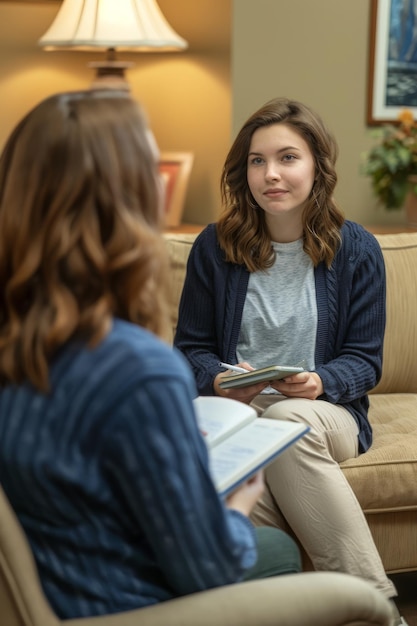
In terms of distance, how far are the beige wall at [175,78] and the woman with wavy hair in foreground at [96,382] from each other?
291 centimetres

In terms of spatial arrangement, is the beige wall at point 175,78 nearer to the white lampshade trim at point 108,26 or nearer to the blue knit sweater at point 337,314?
the white lampshade trim at point 108,26

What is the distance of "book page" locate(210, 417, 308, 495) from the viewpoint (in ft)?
4.26

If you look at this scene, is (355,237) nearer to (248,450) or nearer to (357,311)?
(357,311)

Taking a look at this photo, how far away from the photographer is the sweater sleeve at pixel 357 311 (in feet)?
8.07

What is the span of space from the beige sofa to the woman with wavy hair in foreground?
3.94 feet

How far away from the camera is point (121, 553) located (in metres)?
1.17

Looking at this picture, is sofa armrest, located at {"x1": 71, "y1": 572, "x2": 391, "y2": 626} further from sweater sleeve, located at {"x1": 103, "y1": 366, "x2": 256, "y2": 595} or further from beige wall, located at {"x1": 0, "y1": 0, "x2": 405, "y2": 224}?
beige wall, located at {"x1": 0, "y1": 0, "x2": 405, "y2": 224}

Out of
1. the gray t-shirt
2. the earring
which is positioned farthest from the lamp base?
the gray t-shirt

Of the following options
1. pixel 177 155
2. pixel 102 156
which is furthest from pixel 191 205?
pixel 102 156

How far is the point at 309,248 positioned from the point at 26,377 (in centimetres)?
145

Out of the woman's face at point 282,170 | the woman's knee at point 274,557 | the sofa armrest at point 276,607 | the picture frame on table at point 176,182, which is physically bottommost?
the woman's knee at point 274,557

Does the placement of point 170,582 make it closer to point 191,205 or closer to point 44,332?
point 44,332

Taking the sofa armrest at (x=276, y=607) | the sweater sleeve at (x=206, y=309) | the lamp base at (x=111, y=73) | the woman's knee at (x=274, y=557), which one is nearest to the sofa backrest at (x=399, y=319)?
the sweater sleeve at (x=206, y=309)

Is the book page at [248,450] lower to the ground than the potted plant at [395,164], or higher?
lower
